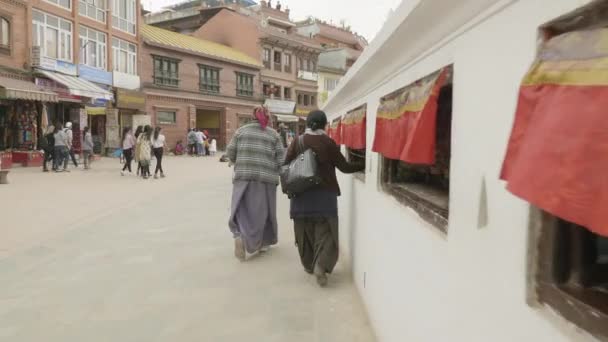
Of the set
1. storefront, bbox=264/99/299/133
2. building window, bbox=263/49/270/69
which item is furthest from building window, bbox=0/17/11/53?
building window, bbox=263/49/270/69

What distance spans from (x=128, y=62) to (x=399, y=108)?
26730 mm

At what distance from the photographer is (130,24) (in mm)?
26641

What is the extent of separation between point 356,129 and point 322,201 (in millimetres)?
801

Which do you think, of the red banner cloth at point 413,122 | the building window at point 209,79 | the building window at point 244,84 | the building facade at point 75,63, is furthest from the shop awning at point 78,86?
the red banner cloth at point 413,122

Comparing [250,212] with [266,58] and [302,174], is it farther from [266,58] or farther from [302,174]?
[266,58]

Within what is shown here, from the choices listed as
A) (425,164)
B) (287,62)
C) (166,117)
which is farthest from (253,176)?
(287,62)

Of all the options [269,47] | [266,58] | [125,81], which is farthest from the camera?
[269,47]

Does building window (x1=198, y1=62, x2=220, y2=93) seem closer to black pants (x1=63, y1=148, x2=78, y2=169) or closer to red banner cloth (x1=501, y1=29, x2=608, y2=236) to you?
black pants (x1=63, y1=148, x2=78, y2=169)

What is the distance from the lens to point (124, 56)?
26.3 metres

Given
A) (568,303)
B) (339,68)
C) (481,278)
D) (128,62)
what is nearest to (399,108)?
(481,278)

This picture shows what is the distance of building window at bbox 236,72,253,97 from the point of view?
35062 millimetres

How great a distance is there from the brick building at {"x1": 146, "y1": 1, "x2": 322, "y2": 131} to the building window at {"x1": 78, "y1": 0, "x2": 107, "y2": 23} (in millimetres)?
14443

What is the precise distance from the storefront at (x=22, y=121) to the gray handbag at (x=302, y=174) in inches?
616

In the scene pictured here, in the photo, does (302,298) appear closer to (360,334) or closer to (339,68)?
(360,334)
